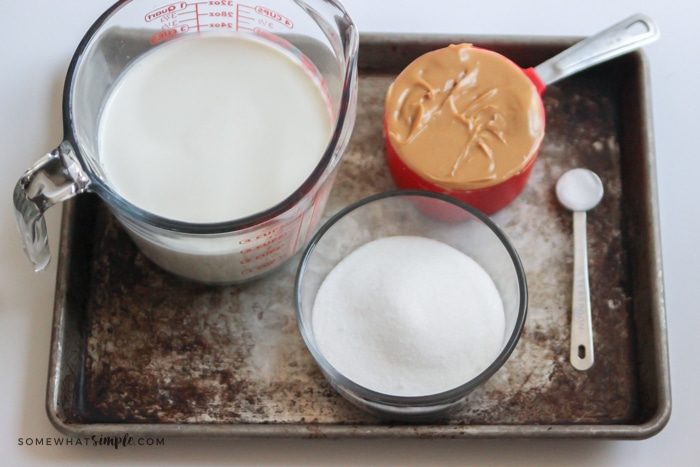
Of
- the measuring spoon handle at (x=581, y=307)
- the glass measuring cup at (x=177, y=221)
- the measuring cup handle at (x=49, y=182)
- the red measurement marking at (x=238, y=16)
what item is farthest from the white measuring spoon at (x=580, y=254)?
the measuring cup handle at (x=49, y=182)

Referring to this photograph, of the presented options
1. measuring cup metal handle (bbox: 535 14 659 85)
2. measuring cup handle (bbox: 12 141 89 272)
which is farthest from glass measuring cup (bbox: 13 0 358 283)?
measuring cup metal handle (bbox: 535 14 659 85)

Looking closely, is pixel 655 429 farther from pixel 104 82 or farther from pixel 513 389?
pixel 104 82

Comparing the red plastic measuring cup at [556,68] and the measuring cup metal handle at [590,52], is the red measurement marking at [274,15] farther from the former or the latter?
the measuring cup metal handle at [590,52]

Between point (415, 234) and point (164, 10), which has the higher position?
point (164, 10)

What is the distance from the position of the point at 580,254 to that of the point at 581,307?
58 mm

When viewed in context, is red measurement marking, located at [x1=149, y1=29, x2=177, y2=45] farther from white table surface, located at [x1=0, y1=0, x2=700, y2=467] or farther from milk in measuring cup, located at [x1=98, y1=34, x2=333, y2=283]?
white table surface, located at [x1=0, y1=0, x2=700, y2=467]

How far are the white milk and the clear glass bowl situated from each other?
101 mm

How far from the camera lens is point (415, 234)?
3.26 feet

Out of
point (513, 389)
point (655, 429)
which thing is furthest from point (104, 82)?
point (655, 429)

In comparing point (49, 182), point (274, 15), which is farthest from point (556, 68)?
point (49, 182)

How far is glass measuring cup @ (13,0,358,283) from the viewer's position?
2.66ft

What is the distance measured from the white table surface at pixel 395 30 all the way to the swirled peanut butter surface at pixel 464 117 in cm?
15

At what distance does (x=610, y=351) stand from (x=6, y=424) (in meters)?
0.63

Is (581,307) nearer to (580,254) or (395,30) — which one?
(580,254)
